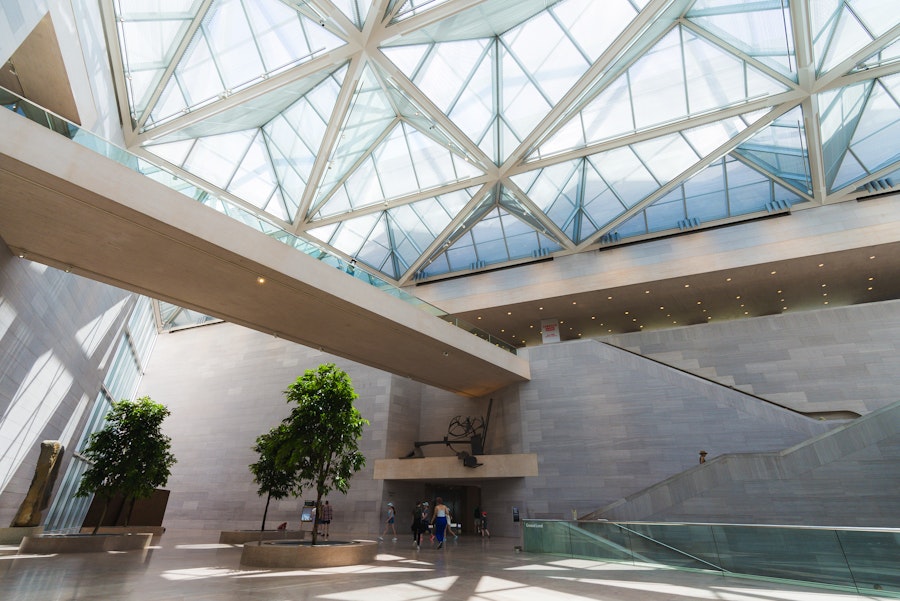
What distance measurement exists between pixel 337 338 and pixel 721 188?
848 inches

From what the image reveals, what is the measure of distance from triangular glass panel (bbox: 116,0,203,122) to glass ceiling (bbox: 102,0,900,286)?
0.18ft

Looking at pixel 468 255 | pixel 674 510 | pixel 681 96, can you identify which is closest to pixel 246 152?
pixel 468 255

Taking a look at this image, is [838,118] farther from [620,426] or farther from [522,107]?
[620,426]

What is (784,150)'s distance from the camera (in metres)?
21.8

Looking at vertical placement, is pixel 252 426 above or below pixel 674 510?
above

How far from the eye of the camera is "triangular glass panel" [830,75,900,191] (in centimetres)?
1847

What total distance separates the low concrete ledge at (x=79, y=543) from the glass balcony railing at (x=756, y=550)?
1287 centimetres

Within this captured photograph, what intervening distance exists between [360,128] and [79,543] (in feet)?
60.2

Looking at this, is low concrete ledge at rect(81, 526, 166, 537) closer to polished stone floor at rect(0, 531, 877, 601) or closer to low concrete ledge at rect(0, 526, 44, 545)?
low concrete ledge at rect(0, 526, 44, 545)

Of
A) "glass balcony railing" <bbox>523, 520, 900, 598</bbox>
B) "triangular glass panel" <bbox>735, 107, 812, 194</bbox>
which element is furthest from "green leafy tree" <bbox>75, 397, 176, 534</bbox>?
"triangular glass panel" <bbox>735, 107, 812, 194</bbox>

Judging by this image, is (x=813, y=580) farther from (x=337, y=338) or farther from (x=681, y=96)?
(x=681, y=96)

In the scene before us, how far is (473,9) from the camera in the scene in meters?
15.2

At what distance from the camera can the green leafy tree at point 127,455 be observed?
14984 millimetres

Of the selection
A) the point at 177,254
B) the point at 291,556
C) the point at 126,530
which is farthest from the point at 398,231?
the point at 291,556
